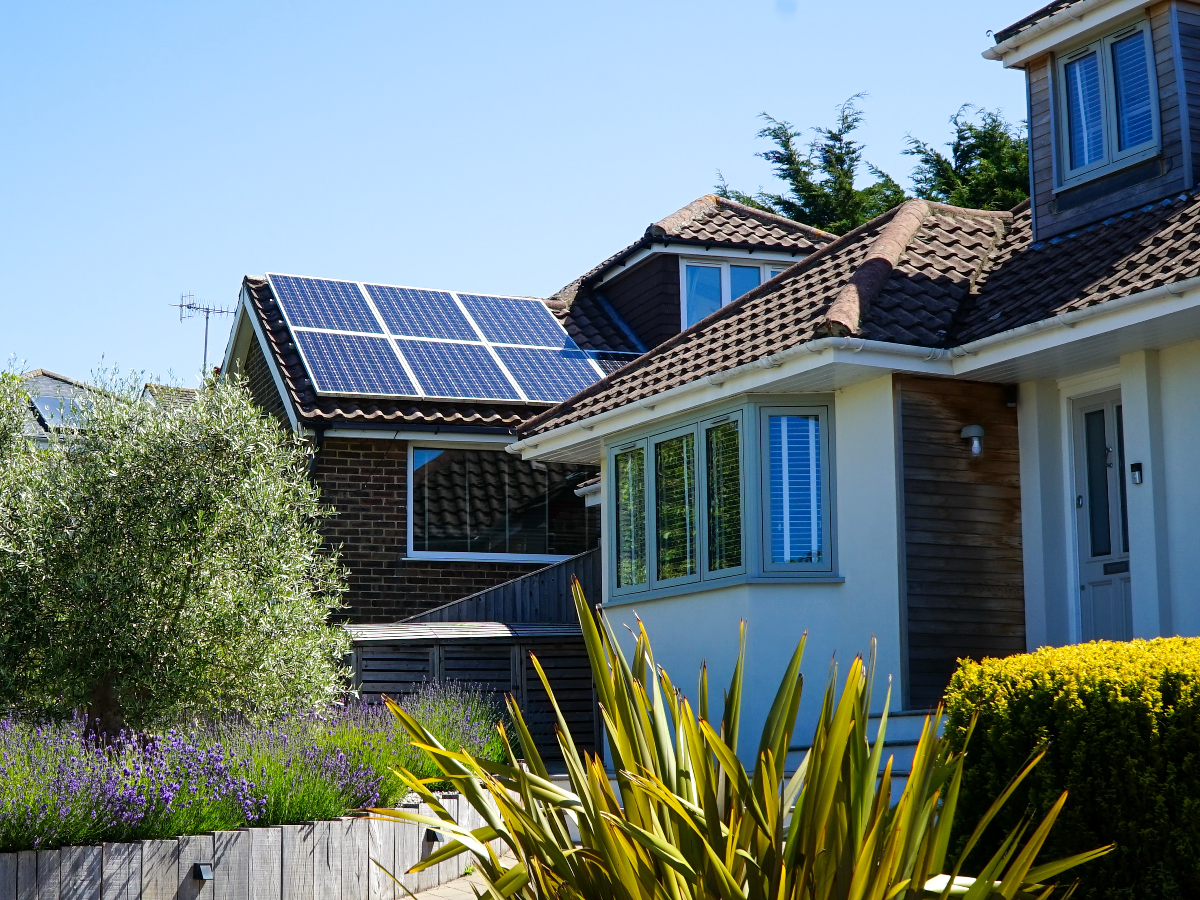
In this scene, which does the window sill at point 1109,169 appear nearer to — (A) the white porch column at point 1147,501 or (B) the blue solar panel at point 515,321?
(A) the white porch column at point 1147,501

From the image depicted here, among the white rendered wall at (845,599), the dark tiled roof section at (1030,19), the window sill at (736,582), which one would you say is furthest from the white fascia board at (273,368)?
the dark tiled roof section at (1030,19)

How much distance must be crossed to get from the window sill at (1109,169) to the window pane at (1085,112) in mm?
142

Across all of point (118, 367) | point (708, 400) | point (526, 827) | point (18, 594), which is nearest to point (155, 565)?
point (18, 594)

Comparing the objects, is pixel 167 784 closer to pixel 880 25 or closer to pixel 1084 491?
pixel 1084 491

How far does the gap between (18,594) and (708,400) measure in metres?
5.83

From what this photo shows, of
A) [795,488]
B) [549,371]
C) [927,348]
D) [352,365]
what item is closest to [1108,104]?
[927,348]

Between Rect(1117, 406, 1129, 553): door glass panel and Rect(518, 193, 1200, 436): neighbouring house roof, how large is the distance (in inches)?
48.5

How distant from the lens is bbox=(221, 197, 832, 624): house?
17.3 meters

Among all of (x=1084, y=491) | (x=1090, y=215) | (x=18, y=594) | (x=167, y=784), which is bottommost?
(x=167, y=784)

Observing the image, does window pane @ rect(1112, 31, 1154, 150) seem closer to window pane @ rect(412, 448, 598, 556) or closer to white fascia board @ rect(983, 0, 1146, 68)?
white fascia board @ rect(983, 0, 1146, 68)

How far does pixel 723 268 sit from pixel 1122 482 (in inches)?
419

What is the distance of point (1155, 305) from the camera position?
9383 mm

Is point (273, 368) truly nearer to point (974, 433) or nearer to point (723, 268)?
point (723, 268)

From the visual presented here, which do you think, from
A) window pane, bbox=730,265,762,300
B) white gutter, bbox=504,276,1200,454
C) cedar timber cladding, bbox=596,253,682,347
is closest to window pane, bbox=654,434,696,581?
white gutter, bbox=504,276,1200,454
